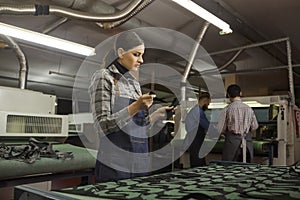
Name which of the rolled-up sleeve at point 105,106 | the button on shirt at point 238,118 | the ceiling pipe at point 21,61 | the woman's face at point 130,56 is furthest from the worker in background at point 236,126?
the ceiling pipe at point 21,61

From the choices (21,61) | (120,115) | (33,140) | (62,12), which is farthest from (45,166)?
(21,61)

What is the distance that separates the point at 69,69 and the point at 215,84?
3.33 meters

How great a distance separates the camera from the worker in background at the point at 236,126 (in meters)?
3.21

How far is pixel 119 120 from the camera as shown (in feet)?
4.08

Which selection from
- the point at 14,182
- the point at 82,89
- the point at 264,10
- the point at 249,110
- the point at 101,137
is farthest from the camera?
the point at 82,89

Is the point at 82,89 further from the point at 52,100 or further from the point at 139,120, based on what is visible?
the point at 139,120

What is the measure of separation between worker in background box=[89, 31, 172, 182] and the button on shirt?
198 centimetres

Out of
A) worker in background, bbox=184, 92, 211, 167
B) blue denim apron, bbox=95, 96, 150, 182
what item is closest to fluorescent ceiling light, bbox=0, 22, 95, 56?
worker in background, bbox=184, 92, 211, 167

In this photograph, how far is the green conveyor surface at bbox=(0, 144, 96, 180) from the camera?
163 cm

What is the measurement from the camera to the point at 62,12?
2734mm

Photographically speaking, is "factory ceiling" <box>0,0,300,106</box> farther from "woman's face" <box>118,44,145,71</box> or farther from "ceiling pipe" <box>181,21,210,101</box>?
"woman's face" <box>118,44,145,71</box>

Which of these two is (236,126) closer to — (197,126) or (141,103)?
(197,126)

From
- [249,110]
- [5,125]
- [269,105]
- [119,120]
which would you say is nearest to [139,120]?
[119,120]

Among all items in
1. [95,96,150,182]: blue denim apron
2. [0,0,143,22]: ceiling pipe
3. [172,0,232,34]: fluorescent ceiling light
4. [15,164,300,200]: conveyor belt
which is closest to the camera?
[15,164,300,200]: conveyor belt
